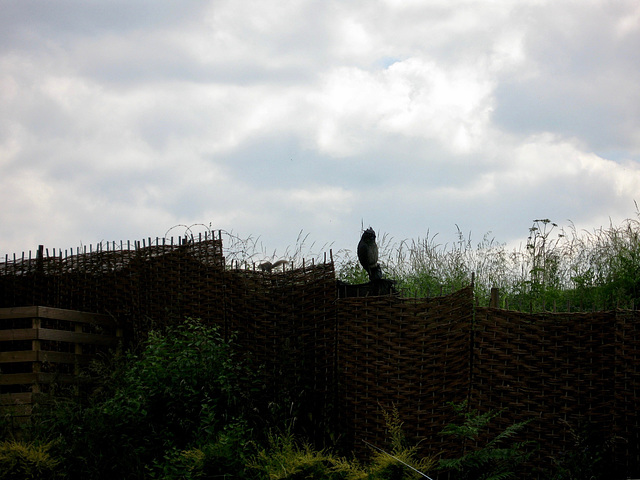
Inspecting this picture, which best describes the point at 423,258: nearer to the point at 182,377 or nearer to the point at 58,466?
the point at 182,377

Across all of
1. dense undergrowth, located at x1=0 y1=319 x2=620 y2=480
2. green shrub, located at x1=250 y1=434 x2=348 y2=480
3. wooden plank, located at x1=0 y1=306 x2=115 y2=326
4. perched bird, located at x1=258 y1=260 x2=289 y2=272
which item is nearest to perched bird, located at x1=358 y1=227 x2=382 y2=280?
perched bird, located at x1=258 y1=260 x2=289 y2=272

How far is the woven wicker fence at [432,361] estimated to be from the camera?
6.13 m

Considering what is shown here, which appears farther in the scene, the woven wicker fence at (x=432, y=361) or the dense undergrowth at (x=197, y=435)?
the woven wicker fence at (x=432, y=361)

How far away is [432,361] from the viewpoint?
6.25m

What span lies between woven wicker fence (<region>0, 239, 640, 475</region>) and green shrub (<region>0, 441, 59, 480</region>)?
7.17ft

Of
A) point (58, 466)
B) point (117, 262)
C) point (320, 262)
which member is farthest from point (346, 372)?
point (117, 262)

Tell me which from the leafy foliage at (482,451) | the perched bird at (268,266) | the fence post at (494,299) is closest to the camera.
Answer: the leafy foliage at (482,451)

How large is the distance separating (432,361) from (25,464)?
388 centimetres

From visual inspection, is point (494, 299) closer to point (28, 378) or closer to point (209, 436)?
point (209, 436)

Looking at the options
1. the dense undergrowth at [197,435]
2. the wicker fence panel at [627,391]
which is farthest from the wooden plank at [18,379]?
the wicker fence panel at [627,391]

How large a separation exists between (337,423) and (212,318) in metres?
2.19

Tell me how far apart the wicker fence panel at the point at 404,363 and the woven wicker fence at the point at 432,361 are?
10 millimetres

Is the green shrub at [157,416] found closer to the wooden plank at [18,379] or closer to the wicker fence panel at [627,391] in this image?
the wooden plank at [18,379]

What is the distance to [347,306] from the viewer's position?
22.1 ft
